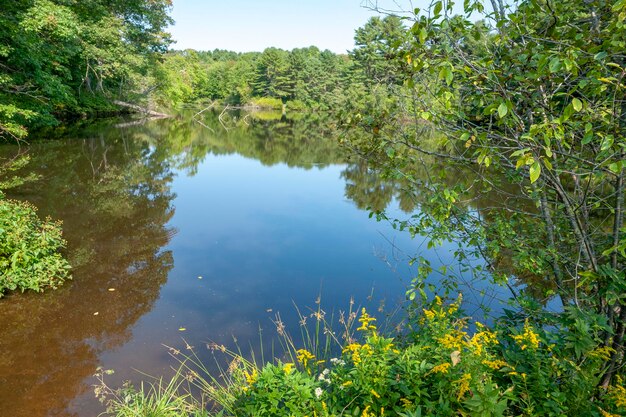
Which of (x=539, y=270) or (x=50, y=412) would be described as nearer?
(x=539, y=270)

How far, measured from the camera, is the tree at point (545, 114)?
2.17 meters

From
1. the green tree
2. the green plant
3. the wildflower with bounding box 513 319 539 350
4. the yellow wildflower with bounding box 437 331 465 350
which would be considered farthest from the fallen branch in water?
the wildflower with bounding box 513 319 539 350

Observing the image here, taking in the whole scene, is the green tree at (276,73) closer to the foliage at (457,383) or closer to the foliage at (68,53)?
the foliage at (68,53)

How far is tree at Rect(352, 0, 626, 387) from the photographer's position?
2174 mm

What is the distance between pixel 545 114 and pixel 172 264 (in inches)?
295

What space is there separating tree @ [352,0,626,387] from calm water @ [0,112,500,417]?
5.33 feet

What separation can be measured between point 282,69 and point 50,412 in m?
69.8

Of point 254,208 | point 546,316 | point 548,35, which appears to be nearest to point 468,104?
point 548,35

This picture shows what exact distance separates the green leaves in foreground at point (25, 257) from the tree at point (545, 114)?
19.9ft

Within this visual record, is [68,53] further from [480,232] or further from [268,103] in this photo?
[268,103]

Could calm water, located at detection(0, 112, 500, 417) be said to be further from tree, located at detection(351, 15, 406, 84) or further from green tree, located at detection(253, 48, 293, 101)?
green tree, located at detection(253, 48, 293, 101)

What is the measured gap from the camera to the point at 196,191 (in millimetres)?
14961

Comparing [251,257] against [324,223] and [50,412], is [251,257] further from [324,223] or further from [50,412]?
[50,412]

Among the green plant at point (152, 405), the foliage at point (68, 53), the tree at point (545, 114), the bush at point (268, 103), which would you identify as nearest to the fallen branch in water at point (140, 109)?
the foliage at point (68, 53)
